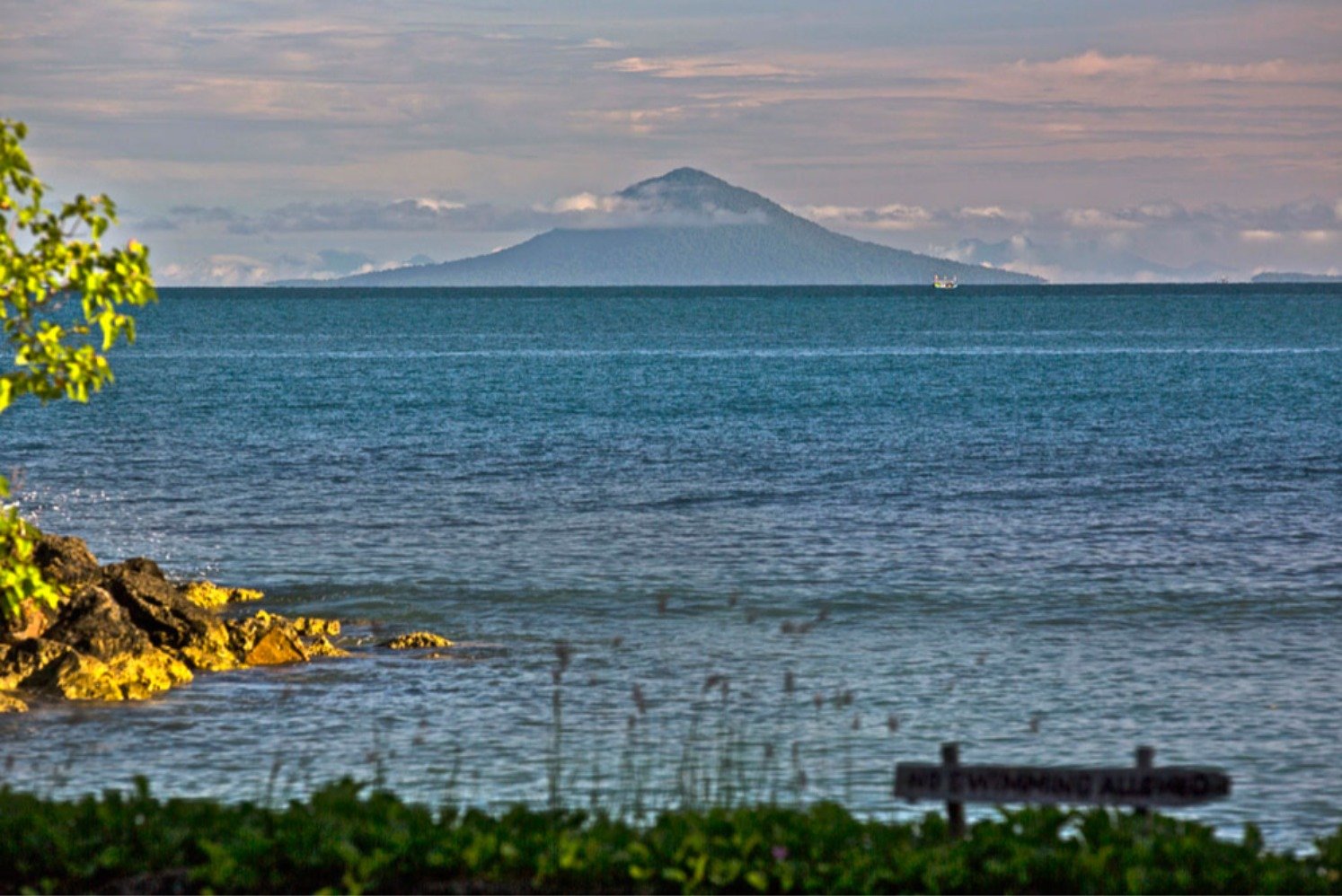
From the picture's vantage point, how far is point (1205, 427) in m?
66.4

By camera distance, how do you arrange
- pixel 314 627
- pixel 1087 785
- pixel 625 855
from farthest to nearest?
pixel 314 627 < pixel 1087 785 < pixel 625 855

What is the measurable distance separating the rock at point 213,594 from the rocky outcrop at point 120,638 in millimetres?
1835

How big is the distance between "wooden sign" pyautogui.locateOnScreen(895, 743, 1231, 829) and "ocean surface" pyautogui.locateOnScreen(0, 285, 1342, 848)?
1.79 meters

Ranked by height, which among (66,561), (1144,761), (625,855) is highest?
(1144,761)

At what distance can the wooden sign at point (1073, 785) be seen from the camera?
1073 cm

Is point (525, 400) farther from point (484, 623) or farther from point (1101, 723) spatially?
point (1101, 723)

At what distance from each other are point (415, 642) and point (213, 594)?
5.30 metres

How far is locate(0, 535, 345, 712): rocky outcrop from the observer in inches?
836

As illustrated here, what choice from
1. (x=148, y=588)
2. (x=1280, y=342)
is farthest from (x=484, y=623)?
(x=1280, y=342)

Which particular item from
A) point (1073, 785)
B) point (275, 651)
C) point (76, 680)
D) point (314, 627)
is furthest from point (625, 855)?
point (314, 627)

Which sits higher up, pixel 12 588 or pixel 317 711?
pixel 12 588

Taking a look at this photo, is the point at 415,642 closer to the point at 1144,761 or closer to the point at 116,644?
the point at 116,644

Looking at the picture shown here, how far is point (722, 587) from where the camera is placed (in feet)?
96.6

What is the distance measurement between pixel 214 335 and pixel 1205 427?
130762 millimetres
